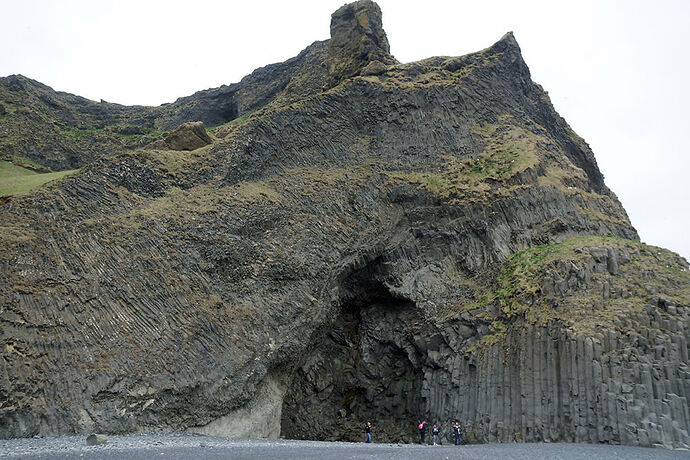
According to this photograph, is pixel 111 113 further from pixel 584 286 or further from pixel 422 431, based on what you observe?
pixel 584 286

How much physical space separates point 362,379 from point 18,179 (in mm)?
23560

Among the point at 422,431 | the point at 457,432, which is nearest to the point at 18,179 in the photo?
the point at 422,431

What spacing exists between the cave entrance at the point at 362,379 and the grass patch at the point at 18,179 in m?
16.8

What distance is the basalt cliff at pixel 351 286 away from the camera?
1783 centimetres

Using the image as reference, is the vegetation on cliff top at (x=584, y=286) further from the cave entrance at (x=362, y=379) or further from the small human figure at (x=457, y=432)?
the cave entrance at (x=362, y=379)

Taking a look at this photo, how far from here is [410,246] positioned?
2658 centimetres

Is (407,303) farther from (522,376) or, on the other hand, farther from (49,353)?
(49,353)

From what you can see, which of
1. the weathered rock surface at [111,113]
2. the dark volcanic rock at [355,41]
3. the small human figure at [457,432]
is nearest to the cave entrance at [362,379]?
the small human figure at [457,432]

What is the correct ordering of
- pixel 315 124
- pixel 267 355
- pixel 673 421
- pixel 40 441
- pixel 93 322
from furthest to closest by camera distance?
pixel 315 124
pixel 267 355
pixel 93 322
pixel 673 421
pixel 40 441

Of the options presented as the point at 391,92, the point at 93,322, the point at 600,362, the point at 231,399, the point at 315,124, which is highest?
the point at 391,92

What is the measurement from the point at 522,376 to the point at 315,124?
62.8ft

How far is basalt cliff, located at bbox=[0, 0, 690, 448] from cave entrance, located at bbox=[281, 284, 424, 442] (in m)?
0.11

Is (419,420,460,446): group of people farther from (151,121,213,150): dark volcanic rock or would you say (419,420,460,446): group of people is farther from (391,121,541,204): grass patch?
(151,121,213,150): dark volcanic rock

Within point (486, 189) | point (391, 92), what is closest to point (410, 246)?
point (486, 189)
